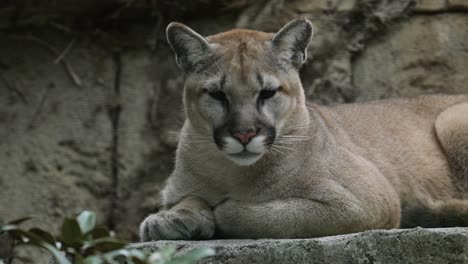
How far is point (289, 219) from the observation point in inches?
200

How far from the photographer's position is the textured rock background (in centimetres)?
802

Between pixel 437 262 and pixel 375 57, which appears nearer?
pixel 437 262

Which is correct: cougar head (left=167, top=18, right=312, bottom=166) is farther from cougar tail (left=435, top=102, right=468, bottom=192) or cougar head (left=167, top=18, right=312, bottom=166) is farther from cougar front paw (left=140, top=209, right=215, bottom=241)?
cougar tail (left=435, top=102, right=468, bottom=192)

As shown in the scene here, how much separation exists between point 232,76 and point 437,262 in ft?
5.82

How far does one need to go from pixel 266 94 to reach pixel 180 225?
0.90 meters

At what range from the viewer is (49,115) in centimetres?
808

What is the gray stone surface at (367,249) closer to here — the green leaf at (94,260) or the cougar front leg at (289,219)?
the cougar front leg at (289,219)

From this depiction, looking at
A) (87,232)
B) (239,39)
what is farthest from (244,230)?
(87,232)

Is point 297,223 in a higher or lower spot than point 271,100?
lower

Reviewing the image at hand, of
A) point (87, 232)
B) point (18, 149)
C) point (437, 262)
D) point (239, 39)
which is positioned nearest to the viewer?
point (87, 232)

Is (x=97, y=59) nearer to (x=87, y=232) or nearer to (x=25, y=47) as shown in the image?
(x=25, y=47)

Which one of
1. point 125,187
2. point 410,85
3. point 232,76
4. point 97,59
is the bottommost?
point 125,187

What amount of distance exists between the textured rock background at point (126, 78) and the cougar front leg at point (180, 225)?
2828 millimetres

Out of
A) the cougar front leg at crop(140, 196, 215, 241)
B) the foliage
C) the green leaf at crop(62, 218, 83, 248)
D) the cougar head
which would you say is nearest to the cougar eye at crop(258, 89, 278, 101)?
the cougar head
